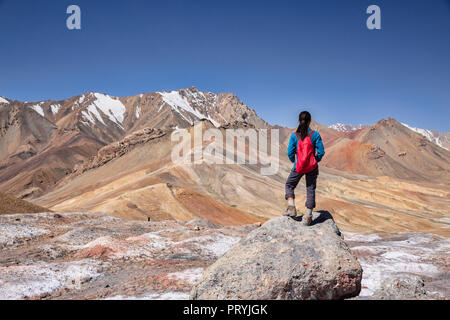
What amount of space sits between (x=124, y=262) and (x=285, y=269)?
682cm

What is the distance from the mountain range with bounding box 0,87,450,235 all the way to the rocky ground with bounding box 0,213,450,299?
15879mm

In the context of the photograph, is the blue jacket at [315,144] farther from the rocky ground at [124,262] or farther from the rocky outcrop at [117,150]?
the rocky outcrop at [117,150]

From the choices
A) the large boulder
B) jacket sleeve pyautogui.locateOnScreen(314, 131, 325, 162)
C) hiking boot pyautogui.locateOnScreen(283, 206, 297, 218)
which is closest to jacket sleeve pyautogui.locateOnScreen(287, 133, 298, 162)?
jacket sleeve pyautogui.locateOnScreen(314, 131, 325, 162)

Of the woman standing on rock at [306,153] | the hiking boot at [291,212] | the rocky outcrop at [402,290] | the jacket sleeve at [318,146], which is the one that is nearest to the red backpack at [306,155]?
the woman standing on rock at [306,153]

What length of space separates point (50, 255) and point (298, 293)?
A: 9736mm

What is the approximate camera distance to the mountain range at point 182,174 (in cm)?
3911

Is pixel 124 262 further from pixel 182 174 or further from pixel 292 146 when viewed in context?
pixel 182 174

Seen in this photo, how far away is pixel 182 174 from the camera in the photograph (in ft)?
172

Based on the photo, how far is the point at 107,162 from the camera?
7625cm

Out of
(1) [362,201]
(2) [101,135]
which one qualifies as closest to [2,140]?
(2) [101,135]

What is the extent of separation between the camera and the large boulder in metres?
5.46

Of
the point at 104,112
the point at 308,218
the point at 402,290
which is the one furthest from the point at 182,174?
the point at 104,112

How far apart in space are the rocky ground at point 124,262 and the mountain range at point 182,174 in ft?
52.1

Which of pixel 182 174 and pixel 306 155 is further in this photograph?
pixel 182 174
